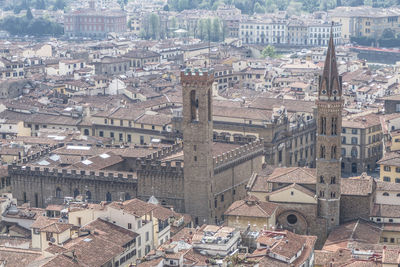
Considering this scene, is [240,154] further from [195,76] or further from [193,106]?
[195,76]

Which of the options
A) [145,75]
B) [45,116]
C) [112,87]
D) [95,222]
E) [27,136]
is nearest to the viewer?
[95,222]

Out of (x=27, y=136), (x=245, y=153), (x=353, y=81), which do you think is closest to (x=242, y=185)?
(x=245, y=153)

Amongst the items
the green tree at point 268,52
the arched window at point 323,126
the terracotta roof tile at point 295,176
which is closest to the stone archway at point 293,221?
the terracotta roof tile at point 295,176

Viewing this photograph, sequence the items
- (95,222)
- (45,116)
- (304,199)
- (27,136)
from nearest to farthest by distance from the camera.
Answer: (95,222) < (304,199) < (27,136) < (45,116)

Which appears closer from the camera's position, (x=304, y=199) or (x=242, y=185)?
(x=304, y=199)

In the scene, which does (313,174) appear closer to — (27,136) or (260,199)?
(260,199)
